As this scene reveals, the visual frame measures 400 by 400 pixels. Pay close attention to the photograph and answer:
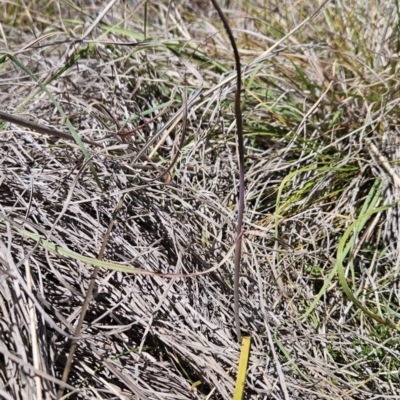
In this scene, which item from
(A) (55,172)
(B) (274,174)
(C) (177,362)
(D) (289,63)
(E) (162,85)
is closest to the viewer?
(C) (177,362)

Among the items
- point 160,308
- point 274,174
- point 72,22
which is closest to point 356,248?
point 274,174

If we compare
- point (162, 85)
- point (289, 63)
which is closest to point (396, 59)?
point (289, 63)

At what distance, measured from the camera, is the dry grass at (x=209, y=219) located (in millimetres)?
1088

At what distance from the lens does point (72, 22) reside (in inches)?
69.7

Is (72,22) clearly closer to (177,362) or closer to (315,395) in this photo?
(177,362)

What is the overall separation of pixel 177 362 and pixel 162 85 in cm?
78

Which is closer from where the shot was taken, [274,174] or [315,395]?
[315,395]

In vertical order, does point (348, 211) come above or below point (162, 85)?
below

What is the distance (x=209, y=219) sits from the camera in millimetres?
1281

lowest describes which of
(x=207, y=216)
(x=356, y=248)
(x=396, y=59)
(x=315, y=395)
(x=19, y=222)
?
(x=315, y=395)

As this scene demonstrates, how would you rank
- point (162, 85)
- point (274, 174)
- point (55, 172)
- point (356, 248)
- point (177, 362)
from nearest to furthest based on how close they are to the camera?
point (177, 362) < point (55, 172) < point (356, 248) < point (274, 174) < point (162, 85)

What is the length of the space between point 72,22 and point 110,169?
2.24 feet

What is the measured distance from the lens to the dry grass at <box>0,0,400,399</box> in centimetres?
109

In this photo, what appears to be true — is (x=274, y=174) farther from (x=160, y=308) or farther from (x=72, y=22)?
(x=72, y=22)
